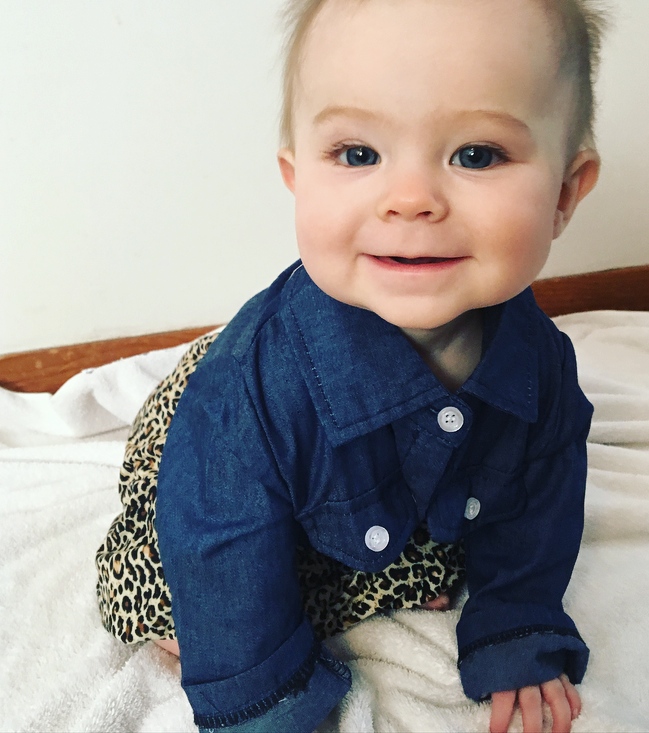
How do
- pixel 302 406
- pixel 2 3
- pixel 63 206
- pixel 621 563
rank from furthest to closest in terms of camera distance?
pixel 63 206
pixel 2 3
pixel 621 563
pixel 302 406

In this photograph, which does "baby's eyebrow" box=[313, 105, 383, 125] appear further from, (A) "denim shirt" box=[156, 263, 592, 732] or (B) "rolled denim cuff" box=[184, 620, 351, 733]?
(B) "rolled denim cuff" box=[184, 620, 351, 733]

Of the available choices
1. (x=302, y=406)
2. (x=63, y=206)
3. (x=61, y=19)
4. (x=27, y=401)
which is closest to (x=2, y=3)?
(x=61, y=19)

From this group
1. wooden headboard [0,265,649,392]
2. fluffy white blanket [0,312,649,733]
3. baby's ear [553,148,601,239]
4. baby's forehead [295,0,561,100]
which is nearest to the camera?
baby's forehead [295,0,561,100]

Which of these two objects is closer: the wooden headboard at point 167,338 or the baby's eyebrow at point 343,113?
the baby's eyebrow at point 343,113

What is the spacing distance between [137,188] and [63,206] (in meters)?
0.12

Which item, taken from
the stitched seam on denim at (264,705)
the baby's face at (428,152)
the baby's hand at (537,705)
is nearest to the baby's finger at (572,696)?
A: the baby's hand at (537,705)

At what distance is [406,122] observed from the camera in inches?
16.0

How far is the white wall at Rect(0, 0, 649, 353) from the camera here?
928 millimetres

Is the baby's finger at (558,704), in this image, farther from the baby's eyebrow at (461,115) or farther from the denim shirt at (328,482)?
the baby's eyebrow at (461,115)

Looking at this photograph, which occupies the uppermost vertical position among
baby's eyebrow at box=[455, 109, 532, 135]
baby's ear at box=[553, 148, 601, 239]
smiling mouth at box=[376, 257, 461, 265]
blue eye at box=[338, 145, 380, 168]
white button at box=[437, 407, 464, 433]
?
baby's eyebrow at box=[455, 109, 532, 135]

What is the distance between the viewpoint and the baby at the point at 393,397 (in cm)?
42

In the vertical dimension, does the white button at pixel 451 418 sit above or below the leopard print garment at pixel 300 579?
above

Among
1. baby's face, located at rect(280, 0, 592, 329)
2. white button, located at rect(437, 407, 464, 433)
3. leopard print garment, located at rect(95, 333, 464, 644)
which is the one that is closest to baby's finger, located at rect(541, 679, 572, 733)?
leopard print garment, located at rect(95, 333, 464, 644)

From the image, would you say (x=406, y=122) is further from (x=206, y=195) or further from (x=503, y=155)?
(x=206, y=195)
